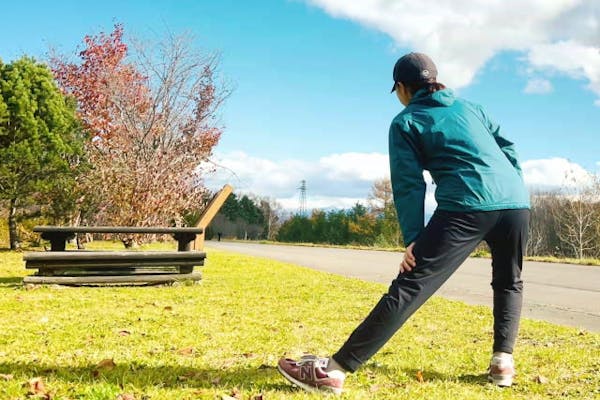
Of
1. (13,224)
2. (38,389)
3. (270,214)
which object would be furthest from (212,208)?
(270,214)

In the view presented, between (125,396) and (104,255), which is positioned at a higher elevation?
(104,255)

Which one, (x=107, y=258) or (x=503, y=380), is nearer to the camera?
(x=503, y=380)

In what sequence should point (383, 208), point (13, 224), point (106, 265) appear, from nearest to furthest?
point (106, 265)
point (13, 224)
point (383, 208)

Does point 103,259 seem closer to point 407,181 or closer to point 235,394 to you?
point 235,394

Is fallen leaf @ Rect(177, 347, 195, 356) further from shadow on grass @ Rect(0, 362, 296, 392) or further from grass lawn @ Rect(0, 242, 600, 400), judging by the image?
shadow on grass @ Rect(0, 362, 296, 392)

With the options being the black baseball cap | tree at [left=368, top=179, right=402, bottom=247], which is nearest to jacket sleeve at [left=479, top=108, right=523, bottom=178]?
the black baseball cap

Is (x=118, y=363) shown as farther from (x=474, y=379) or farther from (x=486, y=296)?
(x=486, y=296)

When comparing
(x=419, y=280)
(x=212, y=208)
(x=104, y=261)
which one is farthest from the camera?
(x=212, y=208)

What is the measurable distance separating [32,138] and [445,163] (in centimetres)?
1742

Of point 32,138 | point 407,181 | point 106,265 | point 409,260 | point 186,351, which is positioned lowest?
point 186,351

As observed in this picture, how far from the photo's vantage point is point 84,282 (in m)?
8.02

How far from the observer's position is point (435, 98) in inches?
119

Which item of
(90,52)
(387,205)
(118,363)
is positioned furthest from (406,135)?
(387,205)

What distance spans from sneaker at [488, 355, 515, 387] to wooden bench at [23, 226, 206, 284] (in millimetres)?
5446
